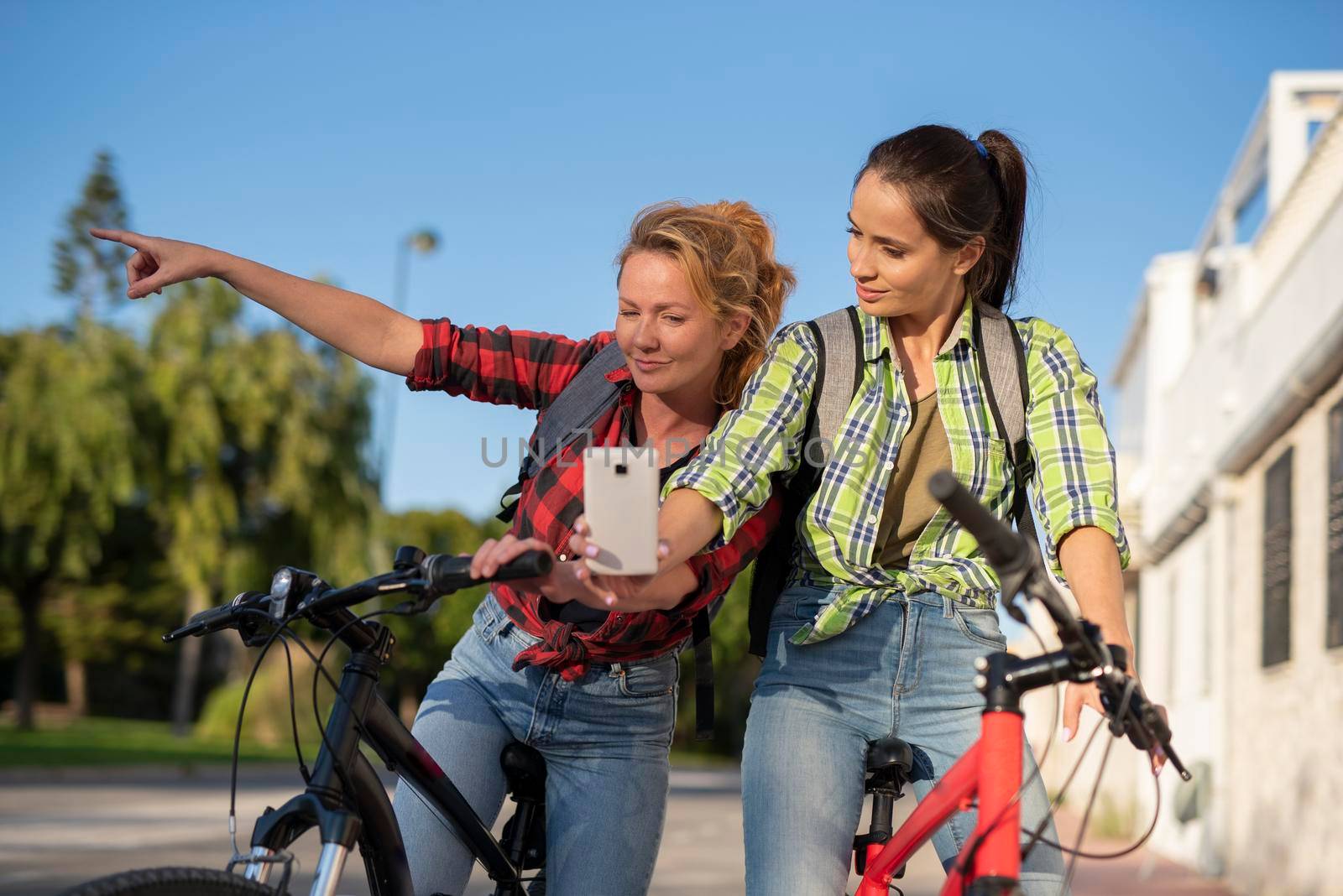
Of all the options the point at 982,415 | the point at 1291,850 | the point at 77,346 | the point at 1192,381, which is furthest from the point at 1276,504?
the point at 77,346

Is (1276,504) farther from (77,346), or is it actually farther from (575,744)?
(77,346)

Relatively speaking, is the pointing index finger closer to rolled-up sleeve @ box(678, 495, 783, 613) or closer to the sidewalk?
rolled-up sleeve @ box(678, 495, 783, 613)

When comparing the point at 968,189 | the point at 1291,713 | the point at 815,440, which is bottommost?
the point at 1291,713

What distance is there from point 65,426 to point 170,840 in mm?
16100

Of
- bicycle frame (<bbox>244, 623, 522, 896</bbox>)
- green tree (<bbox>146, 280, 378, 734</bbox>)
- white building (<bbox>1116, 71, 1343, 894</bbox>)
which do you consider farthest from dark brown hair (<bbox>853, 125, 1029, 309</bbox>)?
green tree (<bbox>146, 280, 378, 734</bbox>)

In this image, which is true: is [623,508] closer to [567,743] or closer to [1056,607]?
[1056,607]

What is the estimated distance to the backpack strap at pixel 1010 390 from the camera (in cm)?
276

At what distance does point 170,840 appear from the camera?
11047mm

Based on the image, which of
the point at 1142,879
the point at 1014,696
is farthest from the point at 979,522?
the point at 1142,879

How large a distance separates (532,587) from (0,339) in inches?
1105

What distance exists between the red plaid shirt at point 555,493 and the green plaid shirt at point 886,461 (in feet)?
0.58

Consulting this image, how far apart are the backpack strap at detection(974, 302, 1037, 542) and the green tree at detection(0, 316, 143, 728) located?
970 inches

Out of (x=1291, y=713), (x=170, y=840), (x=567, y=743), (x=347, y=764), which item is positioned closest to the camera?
(x=347, y=764)

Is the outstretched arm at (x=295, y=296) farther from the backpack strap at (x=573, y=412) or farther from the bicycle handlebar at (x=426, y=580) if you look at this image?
the bicycle handlebar at (x=426, y=580)
